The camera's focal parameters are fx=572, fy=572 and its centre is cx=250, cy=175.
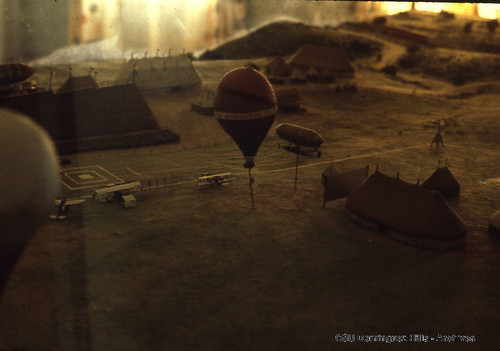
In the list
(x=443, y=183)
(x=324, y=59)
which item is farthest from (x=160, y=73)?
(x=443, y=183)

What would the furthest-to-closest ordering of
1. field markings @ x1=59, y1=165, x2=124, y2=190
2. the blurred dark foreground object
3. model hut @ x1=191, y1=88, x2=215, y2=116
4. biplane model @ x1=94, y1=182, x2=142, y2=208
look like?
model hut @ x1=191, y1=88, x2=215, y2=116 → field markings @ x1=59, y1=165, x2=124, y2=190 → biplane model @ x1=94, y1=182, x2=142, y2=208 → the blurred dark foreground object

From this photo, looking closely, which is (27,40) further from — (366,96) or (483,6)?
(483,6)

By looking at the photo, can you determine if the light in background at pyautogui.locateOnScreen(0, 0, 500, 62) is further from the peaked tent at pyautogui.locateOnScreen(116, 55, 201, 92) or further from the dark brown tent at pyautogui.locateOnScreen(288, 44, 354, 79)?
the dark brown tent at pyautogui.locateOnScreen(288, 44, 354, 79)

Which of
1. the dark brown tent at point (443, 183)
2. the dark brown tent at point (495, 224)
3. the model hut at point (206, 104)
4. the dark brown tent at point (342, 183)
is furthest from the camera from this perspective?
the model hut at point (206, 104)

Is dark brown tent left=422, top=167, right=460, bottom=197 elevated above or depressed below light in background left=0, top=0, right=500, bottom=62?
below

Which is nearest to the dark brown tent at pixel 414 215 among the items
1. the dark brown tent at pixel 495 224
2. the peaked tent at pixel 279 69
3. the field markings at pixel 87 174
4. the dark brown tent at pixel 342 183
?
the dark brown tent at pixel 495 224

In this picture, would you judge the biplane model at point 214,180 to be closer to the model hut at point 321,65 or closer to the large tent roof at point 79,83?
the large tent roof at point 79,83

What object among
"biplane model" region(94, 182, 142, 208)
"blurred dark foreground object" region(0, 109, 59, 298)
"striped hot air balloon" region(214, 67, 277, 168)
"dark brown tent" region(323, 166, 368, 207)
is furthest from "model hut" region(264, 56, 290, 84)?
"blurred dark foreground object" region(0, 109, 59, 298)
